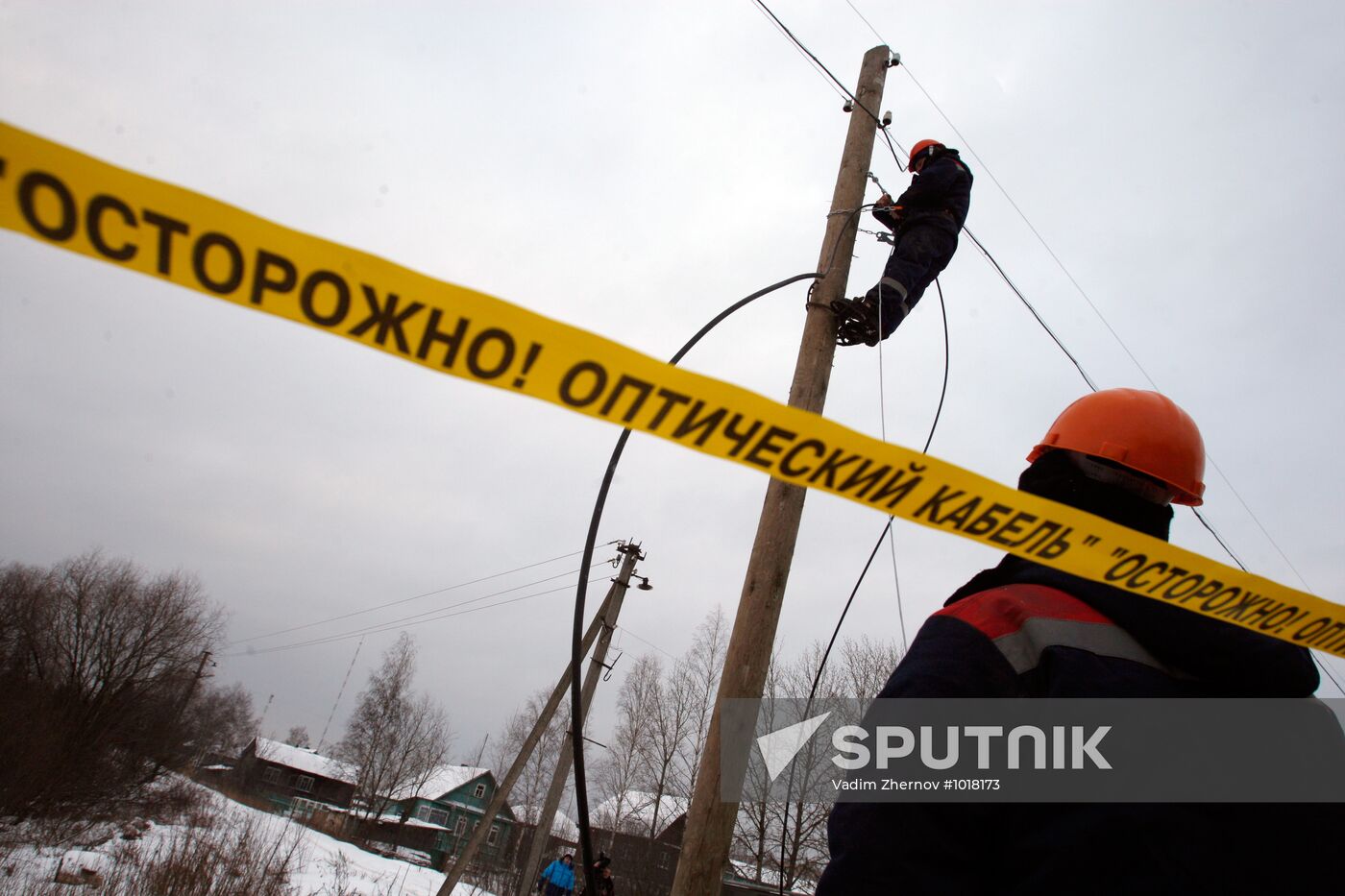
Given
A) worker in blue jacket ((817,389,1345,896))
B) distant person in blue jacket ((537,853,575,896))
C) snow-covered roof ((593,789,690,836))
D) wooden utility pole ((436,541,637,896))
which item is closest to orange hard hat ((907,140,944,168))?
worker in blue jacket ((817,389,1345,896))

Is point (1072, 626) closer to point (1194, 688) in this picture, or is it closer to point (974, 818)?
point (1194, 688)

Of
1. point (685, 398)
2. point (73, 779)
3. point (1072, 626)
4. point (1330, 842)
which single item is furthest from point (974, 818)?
point (73, 779)

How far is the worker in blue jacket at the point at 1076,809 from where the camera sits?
1.00 metres

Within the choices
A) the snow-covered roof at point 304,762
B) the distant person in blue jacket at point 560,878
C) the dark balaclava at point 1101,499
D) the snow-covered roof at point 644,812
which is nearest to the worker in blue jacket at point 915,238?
the dark balaclava at point 1101,499

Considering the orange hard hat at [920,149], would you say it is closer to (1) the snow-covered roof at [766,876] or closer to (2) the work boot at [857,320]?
(2) the work boot at [857,320]

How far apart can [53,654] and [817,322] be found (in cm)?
3395

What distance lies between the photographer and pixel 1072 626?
4.09 feet

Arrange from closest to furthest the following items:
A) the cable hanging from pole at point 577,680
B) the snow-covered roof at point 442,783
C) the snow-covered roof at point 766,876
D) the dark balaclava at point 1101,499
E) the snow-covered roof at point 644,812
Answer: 1. the dark balaclava at point 1101,499
2. the cable hanging from pole at point 577,680
3. the snow-covered roof at point 766,876
4. the snow-covered roof at point 644,812
5. the snow-covered roof at point 442,783

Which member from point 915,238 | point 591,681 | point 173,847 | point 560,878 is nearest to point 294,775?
point 560,878

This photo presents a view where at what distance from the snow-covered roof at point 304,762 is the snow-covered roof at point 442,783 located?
8257 millimetres

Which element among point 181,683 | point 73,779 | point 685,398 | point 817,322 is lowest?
point 73,779

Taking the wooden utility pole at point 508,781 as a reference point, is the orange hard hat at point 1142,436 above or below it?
above

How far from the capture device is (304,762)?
58719mm

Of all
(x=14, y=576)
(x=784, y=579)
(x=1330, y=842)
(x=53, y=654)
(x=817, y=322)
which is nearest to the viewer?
(x=1330, y=842)
